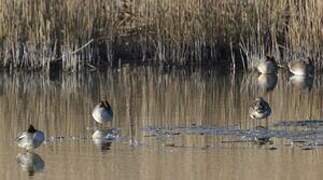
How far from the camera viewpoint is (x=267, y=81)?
55.0ft

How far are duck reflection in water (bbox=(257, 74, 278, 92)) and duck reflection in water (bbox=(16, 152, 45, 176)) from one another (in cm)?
552

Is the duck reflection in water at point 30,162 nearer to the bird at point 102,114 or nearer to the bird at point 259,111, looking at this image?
the bird at point 102,114

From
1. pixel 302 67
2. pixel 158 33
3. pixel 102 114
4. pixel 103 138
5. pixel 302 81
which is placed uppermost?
pixel 158 33

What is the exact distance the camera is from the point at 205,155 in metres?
10.6

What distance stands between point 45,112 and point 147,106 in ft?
4.17

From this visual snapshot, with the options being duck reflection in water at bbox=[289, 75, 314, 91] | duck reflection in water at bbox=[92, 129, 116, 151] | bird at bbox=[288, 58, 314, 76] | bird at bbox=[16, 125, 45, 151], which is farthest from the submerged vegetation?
bird at bbox=[16, 125, 45, 151]

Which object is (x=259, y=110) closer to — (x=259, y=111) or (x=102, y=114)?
(x=259, y=111)

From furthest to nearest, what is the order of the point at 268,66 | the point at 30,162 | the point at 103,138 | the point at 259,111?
the point at 268,66 → the point at 259,111 → the point at 103,138 → the point at 30,162

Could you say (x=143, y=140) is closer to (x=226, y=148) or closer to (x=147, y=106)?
(x=226, y=148)

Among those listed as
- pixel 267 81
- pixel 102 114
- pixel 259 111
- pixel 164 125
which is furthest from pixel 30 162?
pixel 267 81

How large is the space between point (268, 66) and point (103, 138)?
6101mm

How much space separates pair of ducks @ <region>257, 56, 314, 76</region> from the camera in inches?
663

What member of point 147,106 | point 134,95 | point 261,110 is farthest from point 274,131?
point 134,95

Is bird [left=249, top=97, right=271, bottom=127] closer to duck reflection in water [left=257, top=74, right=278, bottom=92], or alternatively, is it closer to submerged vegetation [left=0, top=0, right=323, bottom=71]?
duck reflection in water [left=257, top=74, right=278, bottom=92]
